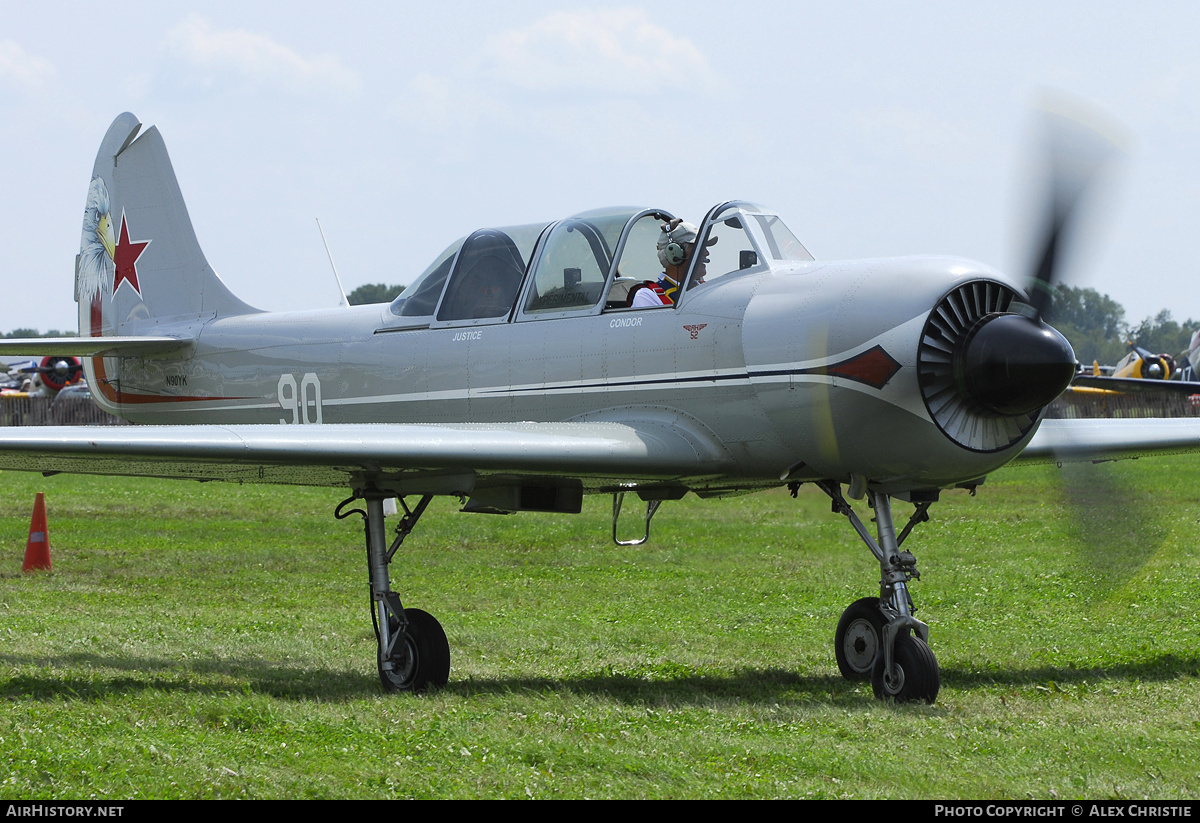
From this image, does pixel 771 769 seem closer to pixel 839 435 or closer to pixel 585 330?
pixel 839 435

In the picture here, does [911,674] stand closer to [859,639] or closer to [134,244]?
[859,639]

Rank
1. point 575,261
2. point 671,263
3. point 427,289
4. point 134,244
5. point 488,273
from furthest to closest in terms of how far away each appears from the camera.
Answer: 1. point 134,244
2. point 427,289
3. point 488,273
4. point 575,261
5. point 671,263

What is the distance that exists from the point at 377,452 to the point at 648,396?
5.80ft

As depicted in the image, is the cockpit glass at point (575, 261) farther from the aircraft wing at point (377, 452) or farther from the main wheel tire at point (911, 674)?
the main wheel tire at point (911, 674)

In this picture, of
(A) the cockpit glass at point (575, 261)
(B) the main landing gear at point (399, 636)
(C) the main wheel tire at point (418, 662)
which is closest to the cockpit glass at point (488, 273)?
(A) the cockpit glass at point (575, 261)

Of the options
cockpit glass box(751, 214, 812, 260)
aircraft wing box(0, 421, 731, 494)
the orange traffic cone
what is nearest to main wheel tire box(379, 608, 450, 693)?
aircraft wing box(0, 421, 731, 494)

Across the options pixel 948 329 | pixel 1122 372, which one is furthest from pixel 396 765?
pixel 1122 372

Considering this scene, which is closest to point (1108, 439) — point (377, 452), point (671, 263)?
point (671, 263)

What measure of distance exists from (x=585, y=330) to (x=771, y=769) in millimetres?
3446

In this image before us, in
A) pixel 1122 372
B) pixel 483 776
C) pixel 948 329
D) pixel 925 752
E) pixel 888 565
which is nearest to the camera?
pixel 483 776

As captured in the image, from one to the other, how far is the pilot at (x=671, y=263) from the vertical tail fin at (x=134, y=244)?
17.0ft

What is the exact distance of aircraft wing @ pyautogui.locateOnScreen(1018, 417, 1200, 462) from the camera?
779 cm

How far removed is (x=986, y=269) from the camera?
6660mm

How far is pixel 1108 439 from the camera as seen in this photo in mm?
8484
